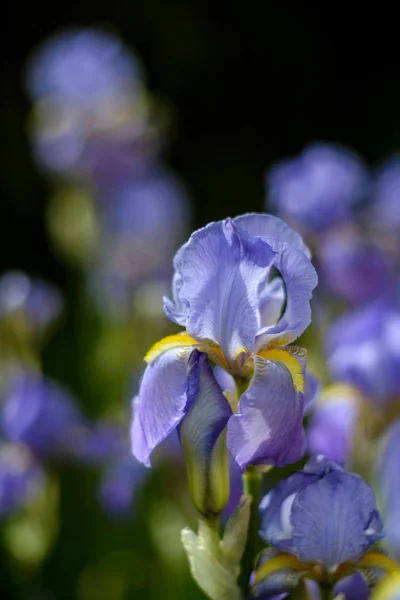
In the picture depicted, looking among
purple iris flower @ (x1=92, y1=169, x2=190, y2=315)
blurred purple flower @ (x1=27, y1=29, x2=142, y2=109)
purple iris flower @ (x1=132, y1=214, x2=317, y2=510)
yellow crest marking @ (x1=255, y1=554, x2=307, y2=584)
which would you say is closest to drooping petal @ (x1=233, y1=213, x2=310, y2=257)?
purple iris flower @ (x1=132, y1=214, x2=317, y2=510)

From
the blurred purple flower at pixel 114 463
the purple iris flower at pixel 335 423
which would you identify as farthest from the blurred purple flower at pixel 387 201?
the blurred purple flower at pixel 114 463

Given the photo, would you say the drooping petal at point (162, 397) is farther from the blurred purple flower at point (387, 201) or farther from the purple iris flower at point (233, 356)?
the blurred purple flower at point (387, 201)

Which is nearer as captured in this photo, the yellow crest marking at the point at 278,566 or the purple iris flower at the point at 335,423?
the yellow crest marking at the point at 278,566

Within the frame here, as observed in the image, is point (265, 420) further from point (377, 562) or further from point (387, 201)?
point (387, 201)

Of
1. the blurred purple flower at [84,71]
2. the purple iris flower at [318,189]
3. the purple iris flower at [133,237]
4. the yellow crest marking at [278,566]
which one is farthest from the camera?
the blurred purple flower at [84,71]

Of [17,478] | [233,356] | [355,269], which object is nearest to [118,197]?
[355,269]

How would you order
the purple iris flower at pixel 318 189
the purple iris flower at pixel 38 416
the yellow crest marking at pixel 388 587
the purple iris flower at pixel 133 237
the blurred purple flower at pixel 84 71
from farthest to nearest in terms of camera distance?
1. the blurred purple flower at pixel 84 71
2. the purple iris flower at pixel 133 237
3. the purple iris flower at pixel 318 189
4. the purple iris flower at pixel 38 416
5. the yellow crest marking at pixel 388 587

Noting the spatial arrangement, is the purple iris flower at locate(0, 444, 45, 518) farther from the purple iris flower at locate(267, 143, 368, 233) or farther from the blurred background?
the purple iris flower at locate(267, 143, 368, 233)

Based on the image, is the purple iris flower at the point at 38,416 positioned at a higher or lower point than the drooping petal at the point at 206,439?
lower

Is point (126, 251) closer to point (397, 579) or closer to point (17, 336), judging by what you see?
point (17, 336)
